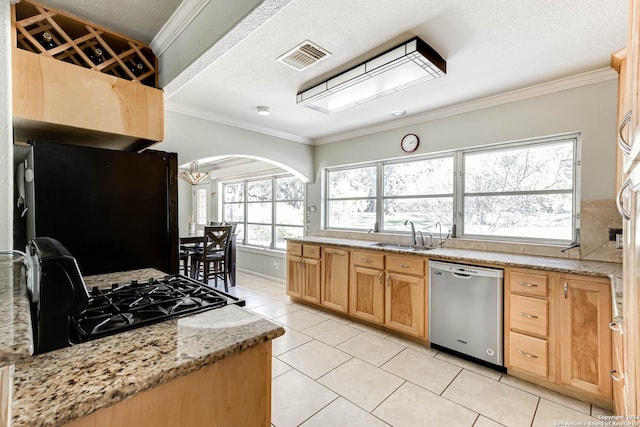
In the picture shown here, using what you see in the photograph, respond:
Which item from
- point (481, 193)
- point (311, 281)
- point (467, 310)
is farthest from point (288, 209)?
point (467, 310)

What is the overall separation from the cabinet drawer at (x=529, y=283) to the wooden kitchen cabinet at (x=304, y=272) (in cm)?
213

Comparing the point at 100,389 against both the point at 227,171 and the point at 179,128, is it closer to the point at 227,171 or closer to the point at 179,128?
the point at 179,128

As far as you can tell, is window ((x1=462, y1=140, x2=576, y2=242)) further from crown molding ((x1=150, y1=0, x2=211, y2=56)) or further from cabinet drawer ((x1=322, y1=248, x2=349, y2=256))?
crown molding ((x1=150, y1=0, x2=211, y2=56))

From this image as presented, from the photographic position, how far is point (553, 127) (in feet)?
8.44

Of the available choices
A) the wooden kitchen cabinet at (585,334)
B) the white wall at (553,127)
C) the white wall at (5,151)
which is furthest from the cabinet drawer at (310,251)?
the white wall at (5,151)

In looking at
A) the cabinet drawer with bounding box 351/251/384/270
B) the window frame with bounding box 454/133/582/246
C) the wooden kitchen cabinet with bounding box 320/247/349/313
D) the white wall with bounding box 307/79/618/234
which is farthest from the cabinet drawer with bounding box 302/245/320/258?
the window frame with bounding box 454/133/582/246

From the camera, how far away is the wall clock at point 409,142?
3.47m

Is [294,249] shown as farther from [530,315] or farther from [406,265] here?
[530,315]

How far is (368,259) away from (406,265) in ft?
1.50

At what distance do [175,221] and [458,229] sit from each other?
287 cm

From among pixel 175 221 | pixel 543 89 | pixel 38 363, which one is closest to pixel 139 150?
pixel 175 221

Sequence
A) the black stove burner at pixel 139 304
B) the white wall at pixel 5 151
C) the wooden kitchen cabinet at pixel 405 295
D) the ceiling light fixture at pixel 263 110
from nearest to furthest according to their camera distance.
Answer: the black stove burner at pixel 139 304 → the white wall at pixel 5 151 → the wooden kitchen cabinet at pixel 405 295 → the ceiling light fixture at pixel 263 110

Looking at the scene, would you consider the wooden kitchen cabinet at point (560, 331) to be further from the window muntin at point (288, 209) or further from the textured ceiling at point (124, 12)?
the window muntin at point (288, 209)

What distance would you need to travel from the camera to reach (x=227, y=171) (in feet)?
21.6
